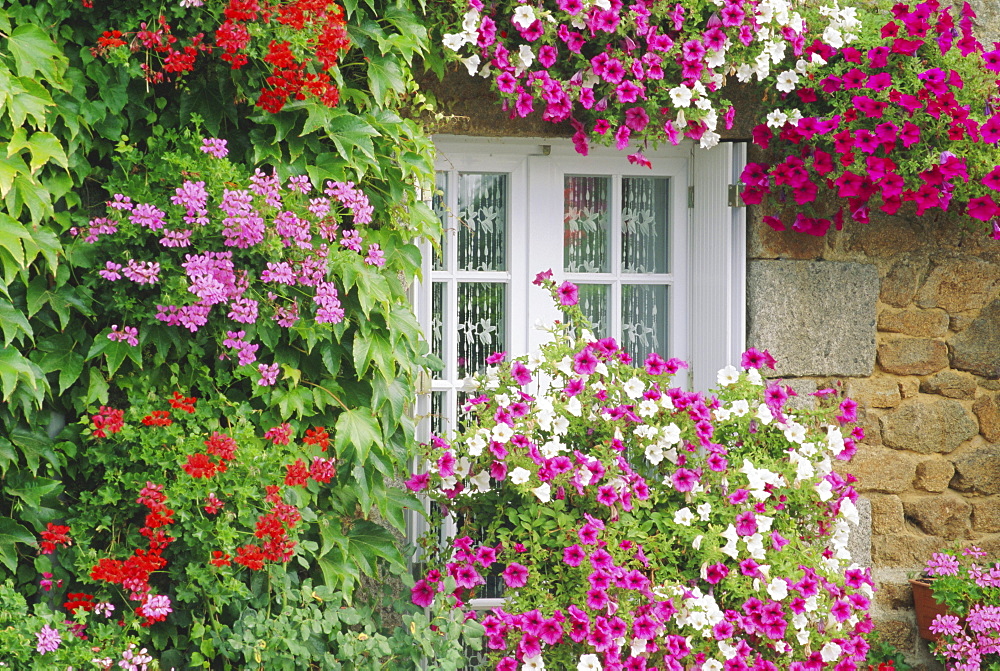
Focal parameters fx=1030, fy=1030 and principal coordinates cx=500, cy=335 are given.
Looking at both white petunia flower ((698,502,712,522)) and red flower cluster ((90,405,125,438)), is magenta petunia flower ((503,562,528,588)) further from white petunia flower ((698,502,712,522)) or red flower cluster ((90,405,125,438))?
red flower cluster ((90,405,125,438))

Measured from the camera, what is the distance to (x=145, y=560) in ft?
8.08

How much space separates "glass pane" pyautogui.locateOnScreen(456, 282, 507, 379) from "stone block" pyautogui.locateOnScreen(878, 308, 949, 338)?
1.39 metres

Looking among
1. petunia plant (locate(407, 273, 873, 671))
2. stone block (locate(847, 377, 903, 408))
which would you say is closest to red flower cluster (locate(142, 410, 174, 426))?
petunia plant (locate(407, 273, 873, 671))

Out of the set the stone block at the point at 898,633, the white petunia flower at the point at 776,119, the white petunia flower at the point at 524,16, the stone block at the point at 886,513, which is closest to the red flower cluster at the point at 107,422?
the white petunia flower at the point at 524,16

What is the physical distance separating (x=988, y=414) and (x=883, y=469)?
18.7 inches

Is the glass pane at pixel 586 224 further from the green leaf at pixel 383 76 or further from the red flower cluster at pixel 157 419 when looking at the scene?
the red flower cluster at pixel 157 419

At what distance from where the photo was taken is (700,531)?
3043 mm

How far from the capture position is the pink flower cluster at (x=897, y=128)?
11.0ft

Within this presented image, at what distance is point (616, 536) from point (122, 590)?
4.43ft

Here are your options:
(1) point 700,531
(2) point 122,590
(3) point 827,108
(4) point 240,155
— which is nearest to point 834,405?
(1) point 700,531

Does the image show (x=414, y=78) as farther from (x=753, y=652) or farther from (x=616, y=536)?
(x=753, y=652)

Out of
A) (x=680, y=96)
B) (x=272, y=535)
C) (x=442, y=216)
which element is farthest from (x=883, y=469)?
(x=272, y=535)

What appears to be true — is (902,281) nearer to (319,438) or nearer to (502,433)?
(502,433)

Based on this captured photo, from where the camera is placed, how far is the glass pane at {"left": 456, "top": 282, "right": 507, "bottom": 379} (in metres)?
3.56
